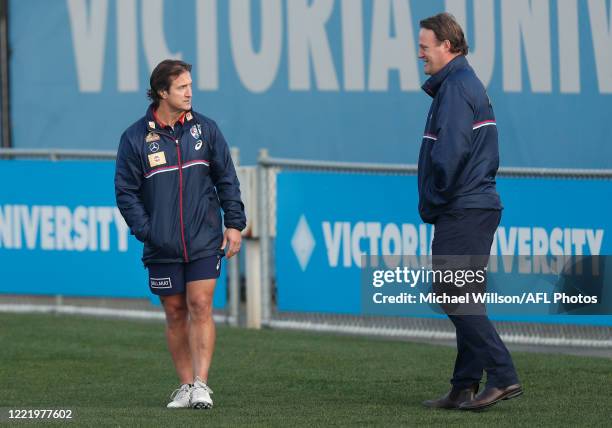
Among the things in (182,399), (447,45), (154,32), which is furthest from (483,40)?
(182,399)

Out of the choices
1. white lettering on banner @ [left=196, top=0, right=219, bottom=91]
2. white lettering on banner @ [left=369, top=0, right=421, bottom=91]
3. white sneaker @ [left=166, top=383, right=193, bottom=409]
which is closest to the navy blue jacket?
white sneaker @ [left=166, top=383, right=193, bottom=409]

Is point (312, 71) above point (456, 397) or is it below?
above

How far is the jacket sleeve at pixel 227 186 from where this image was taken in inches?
302

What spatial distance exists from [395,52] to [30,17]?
4.09 meters

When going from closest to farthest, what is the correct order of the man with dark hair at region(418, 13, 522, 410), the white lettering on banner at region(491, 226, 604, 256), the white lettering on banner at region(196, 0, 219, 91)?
the man with dark hair at region(418, 13, 522, 410), the white lettering on banner at region(491, 226, 604, 256), the white lettering on banner at region(196, 0, 219, 91)

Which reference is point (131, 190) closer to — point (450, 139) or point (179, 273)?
point (179, 273)

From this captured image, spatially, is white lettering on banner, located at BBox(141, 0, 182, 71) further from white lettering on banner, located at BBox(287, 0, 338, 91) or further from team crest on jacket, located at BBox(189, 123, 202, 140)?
team crest on jacket, located at BBox(189, 123, 202, 140)

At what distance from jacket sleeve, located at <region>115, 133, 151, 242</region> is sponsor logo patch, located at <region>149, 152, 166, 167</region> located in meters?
0.09

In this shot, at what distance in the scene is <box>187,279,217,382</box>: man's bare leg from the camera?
301 inches

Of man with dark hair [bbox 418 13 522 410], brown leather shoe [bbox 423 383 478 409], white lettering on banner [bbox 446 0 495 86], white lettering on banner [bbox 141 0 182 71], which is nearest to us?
man with dark hair [bbox 418 13 522 410]

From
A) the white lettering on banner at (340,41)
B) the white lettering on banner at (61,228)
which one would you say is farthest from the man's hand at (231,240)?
the white lettering on banner at (340,41)

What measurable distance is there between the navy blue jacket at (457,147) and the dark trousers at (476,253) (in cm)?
6

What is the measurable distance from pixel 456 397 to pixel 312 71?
6923 millimetres

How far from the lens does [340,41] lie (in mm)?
13859
